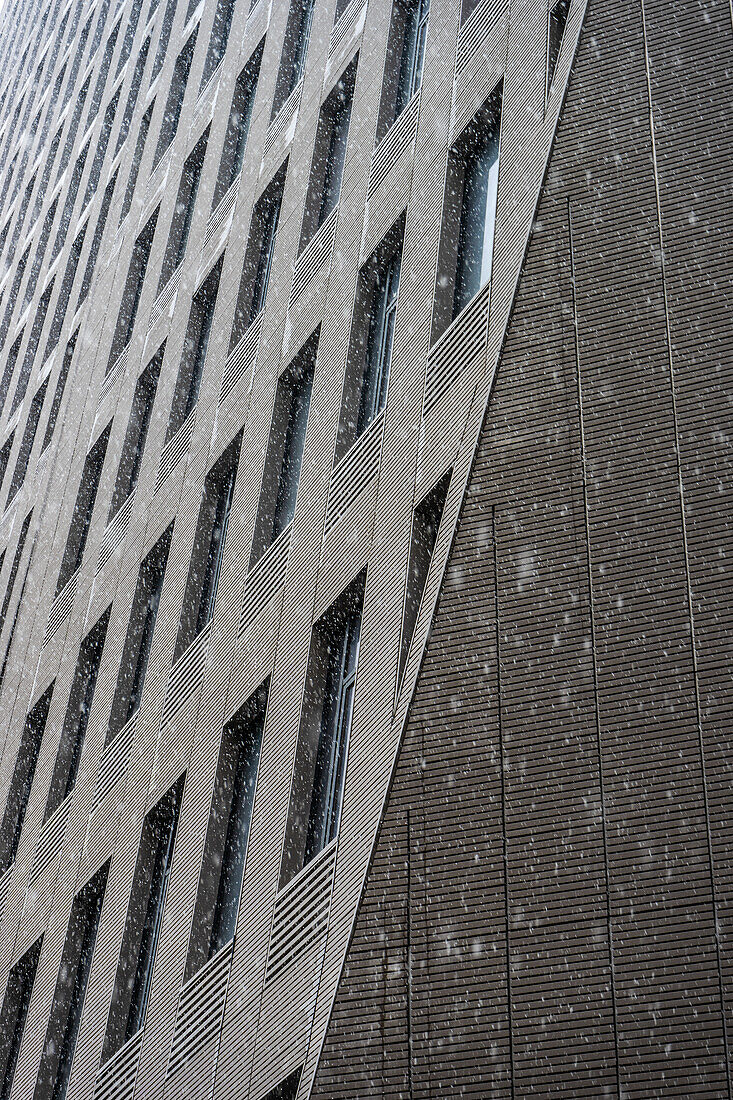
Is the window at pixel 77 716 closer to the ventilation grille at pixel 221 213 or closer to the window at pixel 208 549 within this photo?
the window at pixel 208 549

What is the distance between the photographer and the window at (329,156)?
15156mm

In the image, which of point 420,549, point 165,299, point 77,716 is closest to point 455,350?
point 420,549

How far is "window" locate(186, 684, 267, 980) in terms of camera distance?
1202 cm

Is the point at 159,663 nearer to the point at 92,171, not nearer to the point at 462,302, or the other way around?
the point at 462,302

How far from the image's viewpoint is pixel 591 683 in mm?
8484

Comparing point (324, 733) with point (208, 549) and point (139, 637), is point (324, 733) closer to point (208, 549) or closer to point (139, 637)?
point (208, 549)

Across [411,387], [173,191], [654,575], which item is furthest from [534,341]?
[173,191]

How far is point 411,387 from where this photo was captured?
37.6ft

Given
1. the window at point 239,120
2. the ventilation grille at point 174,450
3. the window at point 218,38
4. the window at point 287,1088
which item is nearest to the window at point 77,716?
the ventilation grille at point 174,450

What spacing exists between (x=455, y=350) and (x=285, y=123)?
23.8 feet

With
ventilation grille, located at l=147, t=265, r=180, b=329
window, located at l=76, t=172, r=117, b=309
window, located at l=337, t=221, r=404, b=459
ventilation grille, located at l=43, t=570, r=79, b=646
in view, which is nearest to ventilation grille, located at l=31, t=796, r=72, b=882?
ventilation grille, located at l=43, t=570, r=79, b=646

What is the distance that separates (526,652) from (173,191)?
1378 centimetres

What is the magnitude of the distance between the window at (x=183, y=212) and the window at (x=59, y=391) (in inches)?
167

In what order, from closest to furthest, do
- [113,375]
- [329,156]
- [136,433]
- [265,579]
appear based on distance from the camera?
[265,579], [329,156], [136,433], [113,375]
